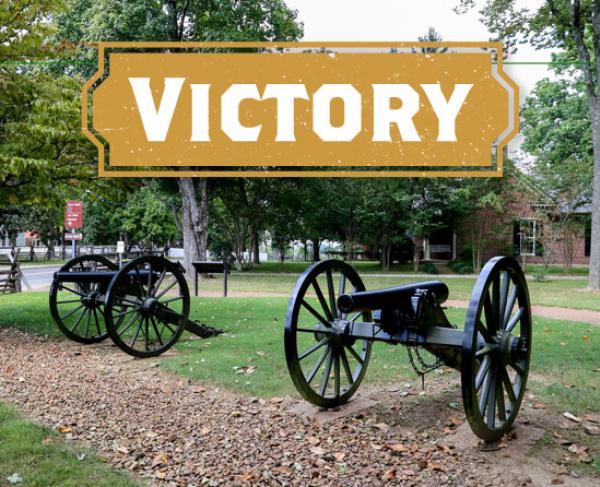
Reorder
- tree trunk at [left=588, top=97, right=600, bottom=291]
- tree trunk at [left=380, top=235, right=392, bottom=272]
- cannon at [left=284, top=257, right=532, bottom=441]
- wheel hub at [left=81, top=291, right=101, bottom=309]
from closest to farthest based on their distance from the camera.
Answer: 1. cannon at [left=284, top=257, right=532, bottom=441]
2. wheel hub at [left=81, top=291, right=101, bottom=309]
3. tree trunk at [left=588, top=97, right=600, bottom=291]
4. tree trunk at [left=380, top=235, right=392, bottom=272]

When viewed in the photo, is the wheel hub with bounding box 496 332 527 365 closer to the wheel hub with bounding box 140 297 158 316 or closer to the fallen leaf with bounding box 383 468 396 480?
the fallen leaf with bounding box 383 468 396 480

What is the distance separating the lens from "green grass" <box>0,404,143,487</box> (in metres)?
3.61

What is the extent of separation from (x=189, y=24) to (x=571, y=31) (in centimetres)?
1396

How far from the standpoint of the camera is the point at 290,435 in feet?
14.7

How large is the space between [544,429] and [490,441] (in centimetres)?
73

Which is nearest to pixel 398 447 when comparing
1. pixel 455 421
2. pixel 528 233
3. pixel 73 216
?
pixel 455 421

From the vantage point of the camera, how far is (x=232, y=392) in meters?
5.71

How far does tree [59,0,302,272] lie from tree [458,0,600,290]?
744 centimetres

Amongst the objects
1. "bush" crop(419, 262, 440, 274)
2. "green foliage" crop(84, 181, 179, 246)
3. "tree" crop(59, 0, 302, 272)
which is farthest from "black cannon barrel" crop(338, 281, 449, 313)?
"green foliage" crop(84, 181, 179, 246)

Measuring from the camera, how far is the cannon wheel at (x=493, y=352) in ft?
11.9

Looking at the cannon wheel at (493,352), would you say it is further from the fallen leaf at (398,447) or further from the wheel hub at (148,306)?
the wheel hub at (148,306)

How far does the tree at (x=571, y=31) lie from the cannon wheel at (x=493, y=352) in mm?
15126

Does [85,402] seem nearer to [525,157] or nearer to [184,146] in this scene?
[184,146]

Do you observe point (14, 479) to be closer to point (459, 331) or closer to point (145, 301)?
point (459, 331)
